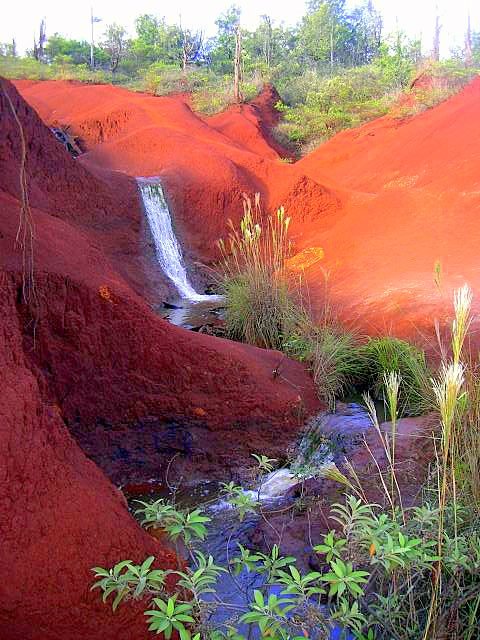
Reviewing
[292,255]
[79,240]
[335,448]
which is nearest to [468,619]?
[335,448]

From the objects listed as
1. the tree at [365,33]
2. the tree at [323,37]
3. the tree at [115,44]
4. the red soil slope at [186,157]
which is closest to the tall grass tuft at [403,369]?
the red soil slope at [186,157]

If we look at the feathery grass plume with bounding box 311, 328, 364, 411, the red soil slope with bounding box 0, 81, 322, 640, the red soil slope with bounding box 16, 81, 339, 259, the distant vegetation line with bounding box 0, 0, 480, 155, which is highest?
the distant vegetation line with bounding box 0, 0, 480, 155

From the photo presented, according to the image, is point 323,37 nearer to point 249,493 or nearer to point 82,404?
point 82,404

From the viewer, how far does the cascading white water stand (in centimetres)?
1238

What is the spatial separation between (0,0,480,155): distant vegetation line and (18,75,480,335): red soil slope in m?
2.96

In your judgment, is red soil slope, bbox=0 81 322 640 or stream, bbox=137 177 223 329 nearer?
red soil slope, bbox=0 81 322 640

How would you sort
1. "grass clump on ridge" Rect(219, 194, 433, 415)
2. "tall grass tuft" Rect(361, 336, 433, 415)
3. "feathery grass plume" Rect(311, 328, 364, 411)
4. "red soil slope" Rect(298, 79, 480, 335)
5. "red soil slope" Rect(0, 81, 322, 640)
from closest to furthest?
"red soil slope" Rect(0, 81, 322, 640) → "tall grass tuft" Rect(361, 336, 433, 415) → "grass clump on ridge" Rect(219, 194, 433, 415) → "feathery grass plume" Rect(311, 328, 364, 411) → "red soil slope" Rect(298, 79, 480, 335)

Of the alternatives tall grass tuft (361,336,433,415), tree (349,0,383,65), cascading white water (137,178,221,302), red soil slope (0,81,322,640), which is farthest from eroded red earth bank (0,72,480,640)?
tree (349,0,383,65)

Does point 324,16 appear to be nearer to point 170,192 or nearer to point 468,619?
point 170,192

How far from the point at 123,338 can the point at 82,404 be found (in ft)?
1.87

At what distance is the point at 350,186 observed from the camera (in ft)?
61.0

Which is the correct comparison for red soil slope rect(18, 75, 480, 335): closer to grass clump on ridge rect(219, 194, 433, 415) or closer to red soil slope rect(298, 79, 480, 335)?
red soil slope rect(298, 79, 480, 335)

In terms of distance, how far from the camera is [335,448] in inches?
201

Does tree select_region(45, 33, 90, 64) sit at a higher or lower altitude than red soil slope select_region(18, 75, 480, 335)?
higher
